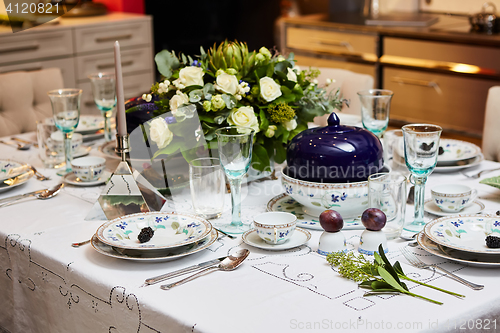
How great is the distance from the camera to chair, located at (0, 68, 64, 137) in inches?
89.0

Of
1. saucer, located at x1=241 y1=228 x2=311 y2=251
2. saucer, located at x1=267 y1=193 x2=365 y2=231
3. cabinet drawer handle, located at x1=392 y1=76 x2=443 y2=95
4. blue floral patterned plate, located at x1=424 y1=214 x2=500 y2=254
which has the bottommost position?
cabinet drawer handle, located at x1=392 y1=76 x2=443 y2=95

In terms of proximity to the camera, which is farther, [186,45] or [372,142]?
[186,45]

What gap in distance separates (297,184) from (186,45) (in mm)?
3250

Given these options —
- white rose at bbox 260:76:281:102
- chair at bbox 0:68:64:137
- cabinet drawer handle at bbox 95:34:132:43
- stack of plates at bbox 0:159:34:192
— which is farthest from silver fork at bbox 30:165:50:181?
cabinet drawer handle at bbox 95:34:132:43

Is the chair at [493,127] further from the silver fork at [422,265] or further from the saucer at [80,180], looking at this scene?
the saucer at [80,180]

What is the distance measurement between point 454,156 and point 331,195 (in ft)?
2.00

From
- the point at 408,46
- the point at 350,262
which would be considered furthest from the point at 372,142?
the point at 408,46

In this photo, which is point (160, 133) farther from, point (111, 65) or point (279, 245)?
point (111, 65)

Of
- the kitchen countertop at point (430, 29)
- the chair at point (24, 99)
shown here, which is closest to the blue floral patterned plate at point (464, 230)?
the chair at point (24, 99)

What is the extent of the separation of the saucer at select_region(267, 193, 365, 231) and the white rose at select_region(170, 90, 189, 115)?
0.31m

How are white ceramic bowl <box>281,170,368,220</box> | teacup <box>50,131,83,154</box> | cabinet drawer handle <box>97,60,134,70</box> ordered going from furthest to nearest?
cabinet drawer handle <box>97,60,134,70</box> < teacup <box>50,131,83,154</box> < white ceramic bowl <box>281,170,368,220</box>

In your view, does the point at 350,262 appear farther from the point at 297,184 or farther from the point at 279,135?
the point at 279,135

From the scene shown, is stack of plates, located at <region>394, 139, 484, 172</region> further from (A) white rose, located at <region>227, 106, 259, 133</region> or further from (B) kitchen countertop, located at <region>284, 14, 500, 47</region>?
(B) kitchen countertop, located at <region>284, 14, 500, 47</region>

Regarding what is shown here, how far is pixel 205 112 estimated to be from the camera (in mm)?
1338
